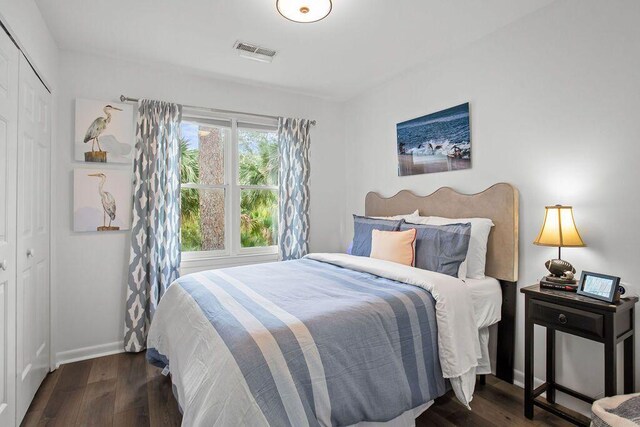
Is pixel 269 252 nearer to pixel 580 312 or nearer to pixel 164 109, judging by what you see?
pixel 164 109

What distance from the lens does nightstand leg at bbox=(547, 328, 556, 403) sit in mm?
2119

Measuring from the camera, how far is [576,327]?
179 centimetres

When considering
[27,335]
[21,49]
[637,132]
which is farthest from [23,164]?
[637,132]

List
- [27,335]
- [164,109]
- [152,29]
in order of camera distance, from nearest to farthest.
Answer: [27,335] < [152,29] < [164,109]

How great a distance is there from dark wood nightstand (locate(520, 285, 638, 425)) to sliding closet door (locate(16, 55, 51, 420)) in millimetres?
2942

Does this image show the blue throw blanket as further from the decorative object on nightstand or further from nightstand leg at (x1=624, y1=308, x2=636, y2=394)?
nightstand leg at (x1=624, y1=308, x2=636, y2=394)

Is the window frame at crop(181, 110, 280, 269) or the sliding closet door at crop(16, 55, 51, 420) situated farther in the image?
the window frame at crop(181, 110, 280, 269)

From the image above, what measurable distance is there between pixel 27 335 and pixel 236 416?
1768 millimetres

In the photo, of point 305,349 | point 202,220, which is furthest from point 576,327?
point 202,220

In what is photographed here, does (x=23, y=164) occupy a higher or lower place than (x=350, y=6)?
lower

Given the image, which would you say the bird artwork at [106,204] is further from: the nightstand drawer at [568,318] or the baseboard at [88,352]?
the nightstand drawer at [568,318]

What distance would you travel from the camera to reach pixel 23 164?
6.56 feet

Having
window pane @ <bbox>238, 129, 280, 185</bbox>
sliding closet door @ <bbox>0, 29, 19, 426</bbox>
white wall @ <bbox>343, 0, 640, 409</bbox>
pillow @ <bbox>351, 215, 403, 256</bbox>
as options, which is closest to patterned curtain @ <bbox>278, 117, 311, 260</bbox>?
window pane @ <bbox>238, 129, 280, 185</bbox>

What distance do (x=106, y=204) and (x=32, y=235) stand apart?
748 mm
